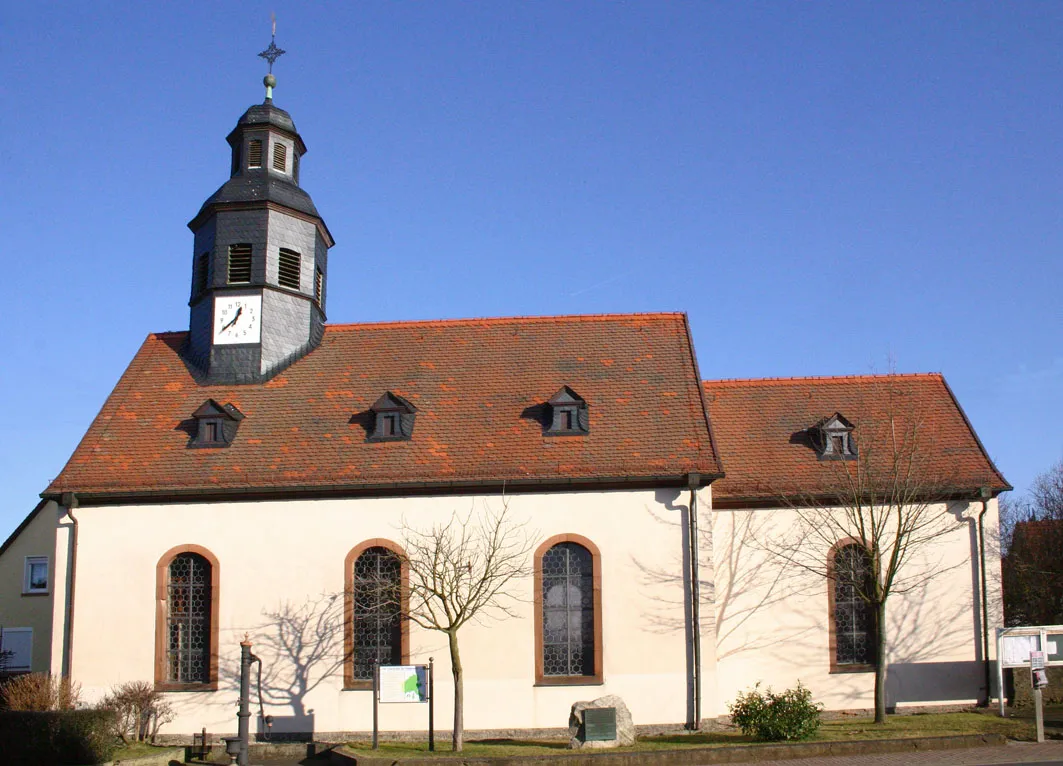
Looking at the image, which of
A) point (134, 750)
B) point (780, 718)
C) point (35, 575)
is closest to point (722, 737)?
point (780, 718)

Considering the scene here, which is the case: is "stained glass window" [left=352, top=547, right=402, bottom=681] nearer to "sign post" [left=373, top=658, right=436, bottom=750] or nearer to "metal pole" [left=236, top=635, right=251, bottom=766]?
"sign post" [left=373, top=658, right=436, bottom=750]

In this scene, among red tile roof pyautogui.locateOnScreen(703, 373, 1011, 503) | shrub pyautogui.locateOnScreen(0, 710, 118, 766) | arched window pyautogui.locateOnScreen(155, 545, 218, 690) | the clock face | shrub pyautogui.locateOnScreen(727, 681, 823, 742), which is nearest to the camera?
shrub pyautogui.locateOnScreen(727, 681, 823, 742)

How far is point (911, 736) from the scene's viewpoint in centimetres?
1773

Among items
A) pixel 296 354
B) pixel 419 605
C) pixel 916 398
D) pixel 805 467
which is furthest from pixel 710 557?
pixel 296 354

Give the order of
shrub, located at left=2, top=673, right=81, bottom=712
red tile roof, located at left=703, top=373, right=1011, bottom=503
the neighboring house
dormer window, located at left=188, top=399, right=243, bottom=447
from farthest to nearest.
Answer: red tile roof, located at left=703, top=373, right=1011, bottom=503 < dormer window, located at left=188, top=399, right=243, bottom=447 < the neighboring house < shrub, located at left=2, top=673, right=81, bottom=712

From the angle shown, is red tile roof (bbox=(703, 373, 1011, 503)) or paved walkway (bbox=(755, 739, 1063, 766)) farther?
red tile roof (bbox=(703, 373, 1011, 503))

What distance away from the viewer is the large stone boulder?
18.1 m

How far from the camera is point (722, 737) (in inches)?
749

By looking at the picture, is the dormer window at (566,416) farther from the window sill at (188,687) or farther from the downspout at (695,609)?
the window sill at (188,687)

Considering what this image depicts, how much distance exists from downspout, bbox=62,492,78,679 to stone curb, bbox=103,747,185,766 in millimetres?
3118


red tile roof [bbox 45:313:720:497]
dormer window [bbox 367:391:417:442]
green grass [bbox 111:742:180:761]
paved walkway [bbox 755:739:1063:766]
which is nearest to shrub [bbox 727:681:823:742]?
paved walkway [bbox 755:739:1063:766]

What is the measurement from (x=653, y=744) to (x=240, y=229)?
48.8 ft

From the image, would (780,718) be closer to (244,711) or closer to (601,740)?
(601,740)

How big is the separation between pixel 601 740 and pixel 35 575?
56.7 feet
